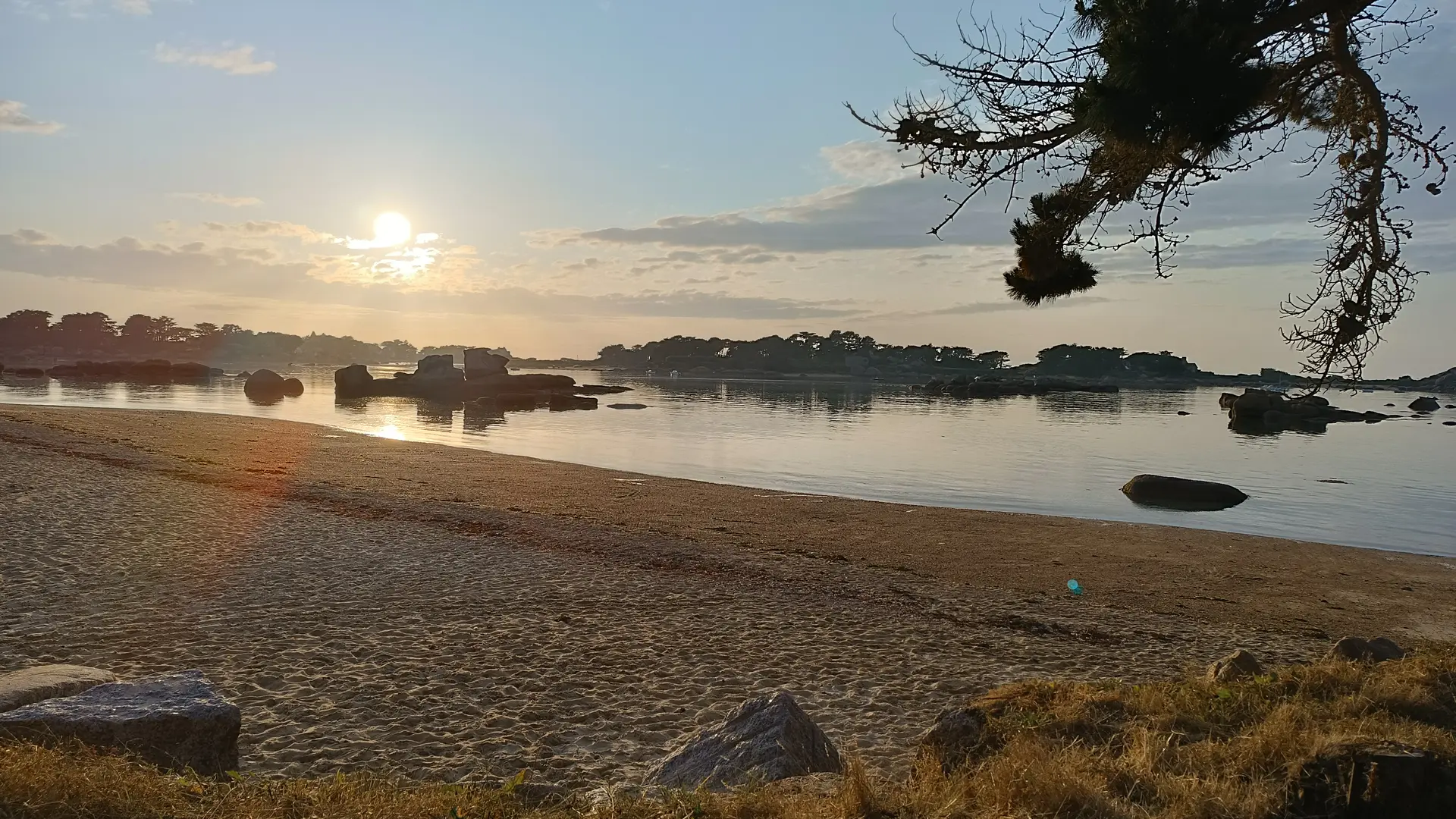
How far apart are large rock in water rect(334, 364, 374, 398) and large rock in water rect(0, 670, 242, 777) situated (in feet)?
320

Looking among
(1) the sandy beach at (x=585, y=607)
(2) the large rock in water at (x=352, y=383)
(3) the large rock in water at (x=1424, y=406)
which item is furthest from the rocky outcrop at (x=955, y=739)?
(3) the large rock in water at (x=1424, y=406)

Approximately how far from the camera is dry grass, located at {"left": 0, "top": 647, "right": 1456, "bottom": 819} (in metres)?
4.16

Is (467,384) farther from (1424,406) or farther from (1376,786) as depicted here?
(1424,406)

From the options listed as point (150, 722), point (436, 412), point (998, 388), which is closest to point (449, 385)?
point (436, 412)

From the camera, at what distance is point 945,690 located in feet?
28.8

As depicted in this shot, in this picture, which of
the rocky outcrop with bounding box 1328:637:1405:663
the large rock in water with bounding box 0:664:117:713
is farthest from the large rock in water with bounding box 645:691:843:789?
the rocky outcrop with bounding box 1328:637:1405:663

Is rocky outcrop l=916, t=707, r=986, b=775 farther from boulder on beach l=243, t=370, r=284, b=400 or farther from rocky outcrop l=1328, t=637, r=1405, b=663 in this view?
boulder on beach l=243, t=370, r=284, b=400

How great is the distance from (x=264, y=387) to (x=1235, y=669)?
97.4m

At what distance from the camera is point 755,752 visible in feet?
19.0

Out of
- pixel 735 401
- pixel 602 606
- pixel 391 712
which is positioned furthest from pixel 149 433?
pixel 735 401

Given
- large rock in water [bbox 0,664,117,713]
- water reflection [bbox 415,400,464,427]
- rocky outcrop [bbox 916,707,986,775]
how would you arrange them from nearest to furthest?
rocky outcrop [bbox 916,707,986,775] < large rock in water [bbox 0,664,117,713] < water reflection [bbox 415,400,464,427]

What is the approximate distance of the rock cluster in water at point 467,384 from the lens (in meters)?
95.7

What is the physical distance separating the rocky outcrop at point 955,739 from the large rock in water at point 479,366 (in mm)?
96630

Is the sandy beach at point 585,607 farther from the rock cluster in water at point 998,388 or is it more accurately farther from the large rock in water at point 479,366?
the rock cluster in water at point 998,388
